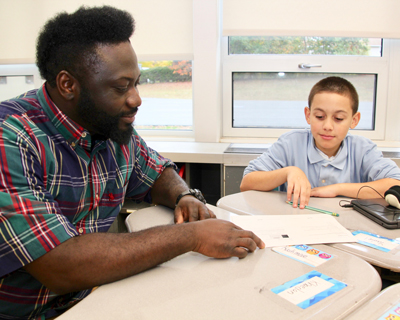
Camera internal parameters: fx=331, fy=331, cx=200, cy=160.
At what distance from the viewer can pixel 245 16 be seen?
2.34 m

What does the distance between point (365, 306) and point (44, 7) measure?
113 inches

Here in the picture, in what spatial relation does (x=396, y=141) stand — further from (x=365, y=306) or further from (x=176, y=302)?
(x=176, y=302)

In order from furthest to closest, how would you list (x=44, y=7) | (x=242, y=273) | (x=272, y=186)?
(x=44, y=7)
(x=272, y=186)
(x=242, y=273)

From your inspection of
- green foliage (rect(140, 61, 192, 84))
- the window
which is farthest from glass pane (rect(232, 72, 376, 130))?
green foliage (rect(140, 61, 192, 84))

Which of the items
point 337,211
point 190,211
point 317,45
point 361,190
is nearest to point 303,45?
point 317,45

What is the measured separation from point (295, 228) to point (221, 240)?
30 centimetres

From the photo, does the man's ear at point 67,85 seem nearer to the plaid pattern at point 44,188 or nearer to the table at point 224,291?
the plaid pattern at point 44,188

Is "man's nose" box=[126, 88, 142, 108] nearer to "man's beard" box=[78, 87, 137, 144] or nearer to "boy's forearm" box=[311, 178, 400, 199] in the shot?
"man's beard" box=[78, 87, 137, 144]

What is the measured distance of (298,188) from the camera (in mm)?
1261

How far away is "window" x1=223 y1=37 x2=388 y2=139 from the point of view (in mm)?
2404

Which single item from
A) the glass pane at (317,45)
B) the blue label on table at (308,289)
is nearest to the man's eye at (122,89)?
the blue label on table at (308,289)

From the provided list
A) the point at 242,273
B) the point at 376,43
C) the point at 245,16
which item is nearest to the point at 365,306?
the point at 242,273

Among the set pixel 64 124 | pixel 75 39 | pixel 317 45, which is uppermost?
pixel 317 45

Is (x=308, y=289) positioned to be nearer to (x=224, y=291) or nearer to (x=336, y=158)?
(x=224, y=291)
